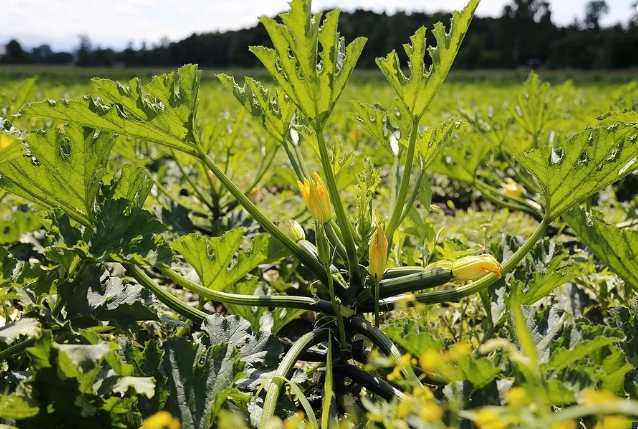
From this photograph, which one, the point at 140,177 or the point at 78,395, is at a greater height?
the point at 140,177

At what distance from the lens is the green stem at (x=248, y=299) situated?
1.31 metres

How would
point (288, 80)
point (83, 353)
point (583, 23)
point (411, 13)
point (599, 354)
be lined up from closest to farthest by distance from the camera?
point (83, 353), point (599, 354), point (288, 80), point (411, 13), point (583, 23)

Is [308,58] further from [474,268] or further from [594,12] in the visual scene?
[594,12]

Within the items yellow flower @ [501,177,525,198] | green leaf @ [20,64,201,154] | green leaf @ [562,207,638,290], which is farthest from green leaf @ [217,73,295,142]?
yellow flower @ [501,177,525,198]

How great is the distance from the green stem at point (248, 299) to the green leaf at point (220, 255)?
6 centimetres

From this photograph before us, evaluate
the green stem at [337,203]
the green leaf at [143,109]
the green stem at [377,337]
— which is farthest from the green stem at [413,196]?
the green leaf at [143,109]

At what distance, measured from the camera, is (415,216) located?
1.65 m

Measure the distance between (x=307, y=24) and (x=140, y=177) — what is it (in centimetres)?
58

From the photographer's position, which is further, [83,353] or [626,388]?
[626,388]

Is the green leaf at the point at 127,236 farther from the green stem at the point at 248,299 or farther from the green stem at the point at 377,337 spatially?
the green stem at the point at 377,337

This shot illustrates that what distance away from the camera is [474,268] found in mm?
1283

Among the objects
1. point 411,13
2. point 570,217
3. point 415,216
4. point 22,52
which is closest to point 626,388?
point 570,217

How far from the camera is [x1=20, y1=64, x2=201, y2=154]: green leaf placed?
4.00 feet

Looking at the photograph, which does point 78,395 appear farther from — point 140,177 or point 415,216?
point 415,216
